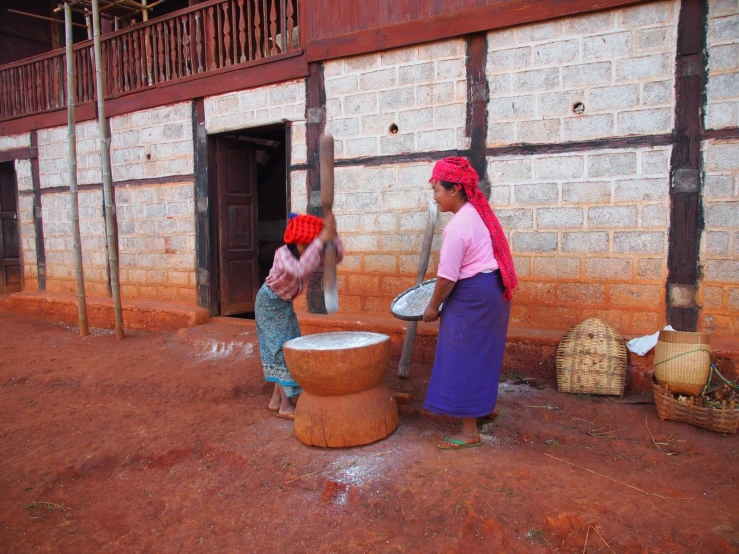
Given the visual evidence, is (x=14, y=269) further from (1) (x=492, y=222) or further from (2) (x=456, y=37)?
(1) (x=492, y=222)

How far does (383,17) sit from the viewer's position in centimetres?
514

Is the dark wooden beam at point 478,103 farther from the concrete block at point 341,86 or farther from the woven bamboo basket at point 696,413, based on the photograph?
the woven bamboo basket at point 696,413

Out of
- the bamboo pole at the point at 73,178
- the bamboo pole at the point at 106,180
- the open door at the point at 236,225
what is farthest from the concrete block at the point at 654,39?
the bamboo pole at the point at 73,178

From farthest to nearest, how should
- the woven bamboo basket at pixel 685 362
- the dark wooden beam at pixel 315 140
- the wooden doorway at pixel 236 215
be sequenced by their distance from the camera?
the wooden doorway at pixel 236 215, the dark wooden beam at pixel 315 140, the woven bamboo basket at pixel 685 362

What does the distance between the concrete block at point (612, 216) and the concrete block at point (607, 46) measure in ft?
3.95

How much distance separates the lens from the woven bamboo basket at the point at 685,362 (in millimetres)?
3424

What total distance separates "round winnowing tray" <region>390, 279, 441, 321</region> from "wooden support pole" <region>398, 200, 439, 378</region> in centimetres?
94

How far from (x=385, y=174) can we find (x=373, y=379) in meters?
2.53

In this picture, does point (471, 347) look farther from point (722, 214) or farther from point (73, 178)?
point (73, 178)

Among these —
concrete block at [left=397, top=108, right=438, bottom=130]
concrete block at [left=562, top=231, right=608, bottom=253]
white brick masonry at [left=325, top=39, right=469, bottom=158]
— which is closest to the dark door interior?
white brick masonry at [left=325, top=39, right=469, bottom=158]

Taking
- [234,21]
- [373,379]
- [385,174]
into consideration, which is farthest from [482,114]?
[234,21]

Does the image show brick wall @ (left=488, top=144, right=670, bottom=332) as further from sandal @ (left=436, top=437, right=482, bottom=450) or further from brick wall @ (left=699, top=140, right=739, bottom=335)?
sandal @ (left=436, top=437, right=482, bottom=450)

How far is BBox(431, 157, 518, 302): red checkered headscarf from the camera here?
10.0 feet

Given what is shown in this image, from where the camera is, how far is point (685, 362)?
3.45m
